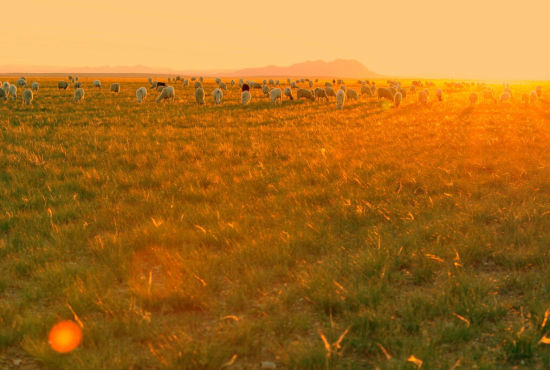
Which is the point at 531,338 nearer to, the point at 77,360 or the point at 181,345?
the point at 181,345

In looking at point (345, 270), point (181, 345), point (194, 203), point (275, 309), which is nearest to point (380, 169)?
point (194, 203)

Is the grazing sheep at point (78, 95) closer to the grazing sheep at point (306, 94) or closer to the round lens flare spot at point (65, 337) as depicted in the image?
the grazing sheep at point (306, 94)

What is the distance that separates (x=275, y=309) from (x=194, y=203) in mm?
3892

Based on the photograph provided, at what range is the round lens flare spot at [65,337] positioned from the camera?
11.4 ft

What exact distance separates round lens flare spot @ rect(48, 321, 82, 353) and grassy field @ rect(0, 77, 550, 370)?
9 cm

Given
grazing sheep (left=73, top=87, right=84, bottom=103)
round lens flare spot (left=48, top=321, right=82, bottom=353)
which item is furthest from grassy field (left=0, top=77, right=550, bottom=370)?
grazing sheep (left=73, top=87, right=84, bottom=103)

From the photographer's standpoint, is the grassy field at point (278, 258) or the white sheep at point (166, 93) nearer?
the grassy field at point (278, 258)

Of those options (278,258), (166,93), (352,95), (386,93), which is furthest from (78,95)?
(278,258)

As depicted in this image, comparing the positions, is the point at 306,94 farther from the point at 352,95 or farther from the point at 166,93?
the point at 166,93

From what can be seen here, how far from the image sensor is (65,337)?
3648 millimetres

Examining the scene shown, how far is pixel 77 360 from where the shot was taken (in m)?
3.26

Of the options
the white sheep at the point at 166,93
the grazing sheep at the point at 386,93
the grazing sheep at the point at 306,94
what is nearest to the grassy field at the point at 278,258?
the white sheep at the point at 166,93

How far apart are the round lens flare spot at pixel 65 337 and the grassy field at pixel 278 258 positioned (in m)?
0.09

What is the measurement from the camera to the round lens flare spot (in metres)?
3.48
